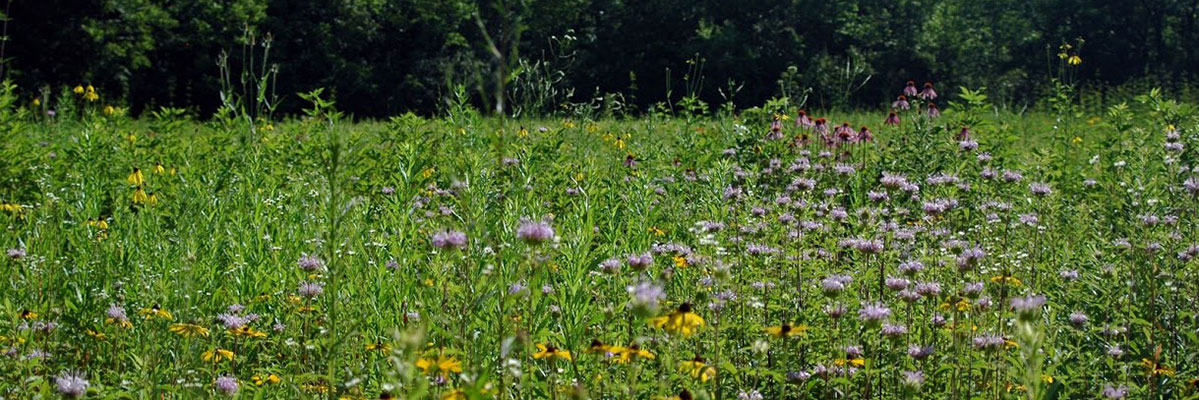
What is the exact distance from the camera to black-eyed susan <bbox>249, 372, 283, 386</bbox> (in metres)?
2.44

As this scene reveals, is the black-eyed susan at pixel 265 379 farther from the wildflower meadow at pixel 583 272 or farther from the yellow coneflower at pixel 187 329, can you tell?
the yellow coneflower at pixel 187 329

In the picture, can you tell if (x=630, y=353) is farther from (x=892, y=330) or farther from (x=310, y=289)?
(x=310, y=289)

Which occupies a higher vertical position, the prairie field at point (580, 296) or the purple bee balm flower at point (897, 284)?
the purple bee balm flower at point (897, 284)

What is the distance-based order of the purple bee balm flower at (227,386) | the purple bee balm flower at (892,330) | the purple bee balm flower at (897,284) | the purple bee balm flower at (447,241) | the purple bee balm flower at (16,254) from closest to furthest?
the purple bee balm flower at (447,241) → the purple bee balm flower at (227,386) → the purple bee balm flower at (892,330) → the purple bee balm flower at (897,284) → the purple bee balm flower at (16,254)

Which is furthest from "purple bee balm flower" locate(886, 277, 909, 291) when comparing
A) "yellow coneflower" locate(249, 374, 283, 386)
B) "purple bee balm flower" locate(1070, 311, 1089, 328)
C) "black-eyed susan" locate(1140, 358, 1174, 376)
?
"yellow coneflower" locate(249, 374, 283, 386)

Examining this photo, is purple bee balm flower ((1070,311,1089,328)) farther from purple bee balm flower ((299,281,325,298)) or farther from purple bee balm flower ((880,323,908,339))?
purple bee balm flower ((299,281,325,298))

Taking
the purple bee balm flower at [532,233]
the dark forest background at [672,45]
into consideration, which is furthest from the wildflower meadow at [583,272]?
the dark forest background at [672,45]

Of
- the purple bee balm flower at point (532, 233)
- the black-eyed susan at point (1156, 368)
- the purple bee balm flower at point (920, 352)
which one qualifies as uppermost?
the purple bee balm flower at point (532, 233)

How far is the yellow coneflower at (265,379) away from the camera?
8.00 feet

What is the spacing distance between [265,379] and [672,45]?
94.2 ft

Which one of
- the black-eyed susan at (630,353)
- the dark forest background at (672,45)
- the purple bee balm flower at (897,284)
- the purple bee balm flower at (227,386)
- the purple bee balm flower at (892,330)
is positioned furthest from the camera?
the dark forest background at (672,45)

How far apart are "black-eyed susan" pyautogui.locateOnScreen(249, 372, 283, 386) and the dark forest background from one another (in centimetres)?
2257

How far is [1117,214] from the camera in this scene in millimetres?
4879

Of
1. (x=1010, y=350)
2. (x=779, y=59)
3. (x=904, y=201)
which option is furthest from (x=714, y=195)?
(x=779, y=59)
